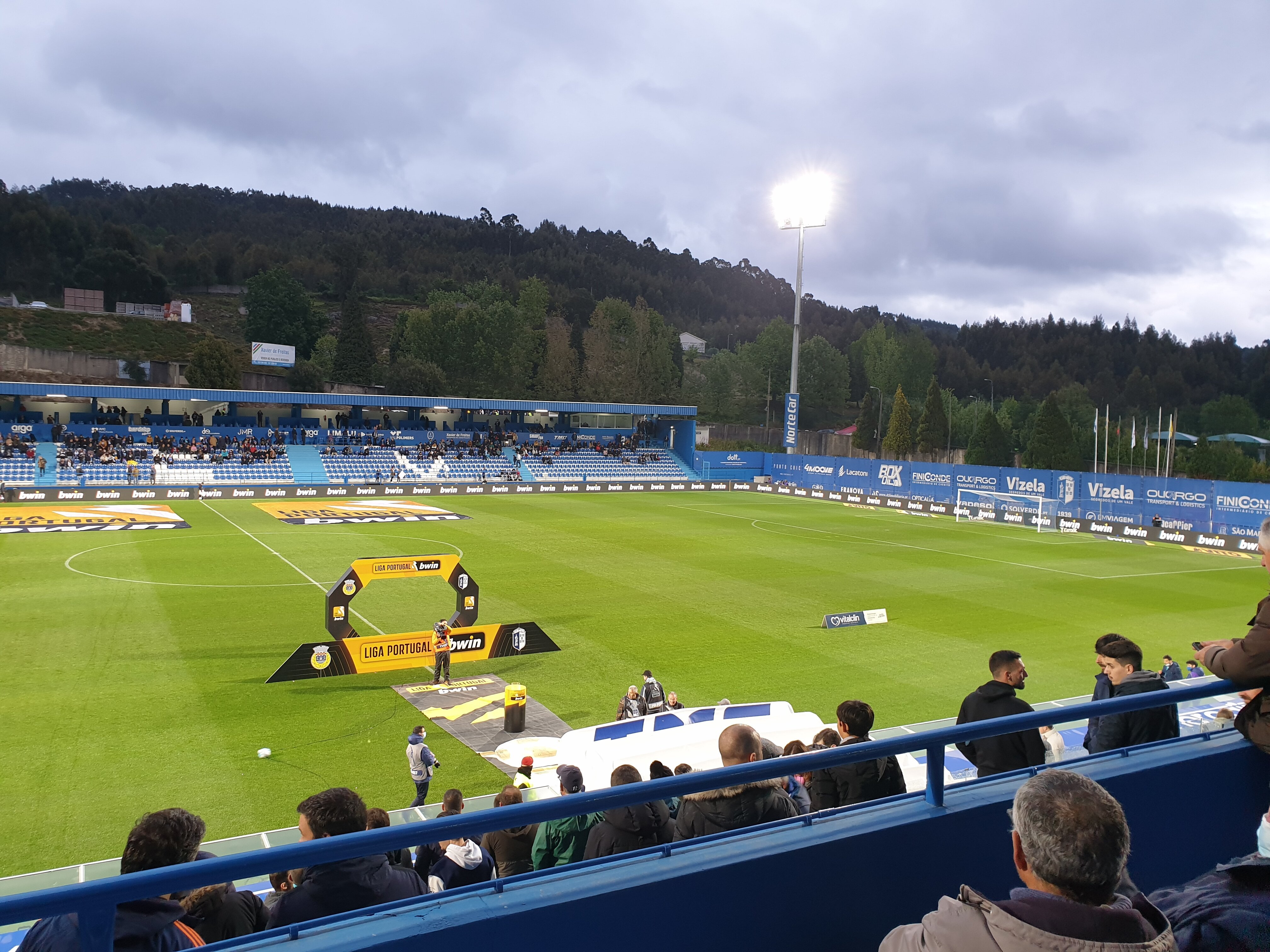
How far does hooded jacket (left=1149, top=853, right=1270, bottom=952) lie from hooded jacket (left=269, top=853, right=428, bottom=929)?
102 inches

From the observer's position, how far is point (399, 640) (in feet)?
58.7

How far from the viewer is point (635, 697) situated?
14492 millimetres

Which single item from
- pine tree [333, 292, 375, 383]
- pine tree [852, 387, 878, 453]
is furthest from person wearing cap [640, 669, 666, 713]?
pine tree [333, 292, 375, 383]

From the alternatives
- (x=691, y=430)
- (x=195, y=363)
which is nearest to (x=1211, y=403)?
(x=691, y=430)

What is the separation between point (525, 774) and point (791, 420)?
51.8 m

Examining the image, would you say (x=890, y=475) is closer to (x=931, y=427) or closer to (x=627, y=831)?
(x=931, y=427)

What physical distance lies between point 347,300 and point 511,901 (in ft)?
365

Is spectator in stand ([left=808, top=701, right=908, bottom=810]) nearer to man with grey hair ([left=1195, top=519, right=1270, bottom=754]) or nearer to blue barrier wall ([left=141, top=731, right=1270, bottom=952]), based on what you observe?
blue barrier wall ([left=141, top=731, right=1270, bottom=952])

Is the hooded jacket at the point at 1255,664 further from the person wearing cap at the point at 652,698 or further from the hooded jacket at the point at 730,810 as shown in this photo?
the person wearing cap at the point at 652,698

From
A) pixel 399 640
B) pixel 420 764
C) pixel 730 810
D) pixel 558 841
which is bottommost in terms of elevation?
pixel 420 764

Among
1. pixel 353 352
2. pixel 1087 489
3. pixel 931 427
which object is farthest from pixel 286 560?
pixel 353 352

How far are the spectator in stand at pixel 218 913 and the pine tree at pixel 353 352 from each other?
101 metres

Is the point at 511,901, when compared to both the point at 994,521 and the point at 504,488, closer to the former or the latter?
the point at 994,521

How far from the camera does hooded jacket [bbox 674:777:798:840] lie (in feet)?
14.4
